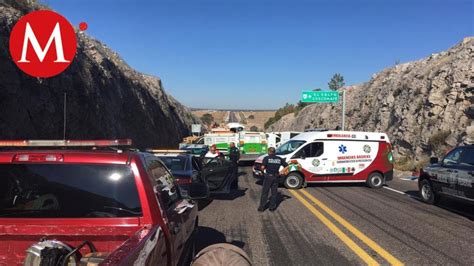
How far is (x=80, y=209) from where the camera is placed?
11.6 feet

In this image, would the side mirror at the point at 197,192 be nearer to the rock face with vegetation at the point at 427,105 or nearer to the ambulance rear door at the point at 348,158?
the ambulance rear door at the point at 348,158

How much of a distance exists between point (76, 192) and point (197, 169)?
9.77 m

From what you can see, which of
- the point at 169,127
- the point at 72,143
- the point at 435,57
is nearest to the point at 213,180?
the point at 72,143

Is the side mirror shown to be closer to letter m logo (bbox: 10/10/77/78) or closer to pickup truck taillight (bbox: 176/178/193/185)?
letter m logo (bbox: 10/10/77/78)

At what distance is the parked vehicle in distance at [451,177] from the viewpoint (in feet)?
35.9

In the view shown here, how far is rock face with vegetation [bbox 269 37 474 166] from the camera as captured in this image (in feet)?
89.1

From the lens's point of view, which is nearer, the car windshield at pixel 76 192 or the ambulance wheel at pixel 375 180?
the car windshield at pixel 76 192

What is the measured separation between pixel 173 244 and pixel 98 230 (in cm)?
72

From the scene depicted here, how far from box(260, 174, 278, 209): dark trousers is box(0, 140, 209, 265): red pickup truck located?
25.9ft

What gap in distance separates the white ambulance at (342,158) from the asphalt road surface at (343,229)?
8.94 ft

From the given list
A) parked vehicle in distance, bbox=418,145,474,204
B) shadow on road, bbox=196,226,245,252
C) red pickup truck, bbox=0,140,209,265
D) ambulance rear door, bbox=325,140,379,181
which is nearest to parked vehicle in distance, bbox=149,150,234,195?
shadow on road, bbox=196,226,245,252

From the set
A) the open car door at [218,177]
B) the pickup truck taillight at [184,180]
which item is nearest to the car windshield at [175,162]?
the pickup truck taillight at [184,180]

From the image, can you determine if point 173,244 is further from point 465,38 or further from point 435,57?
point 435,57

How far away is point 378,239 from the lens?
27.2 feet
